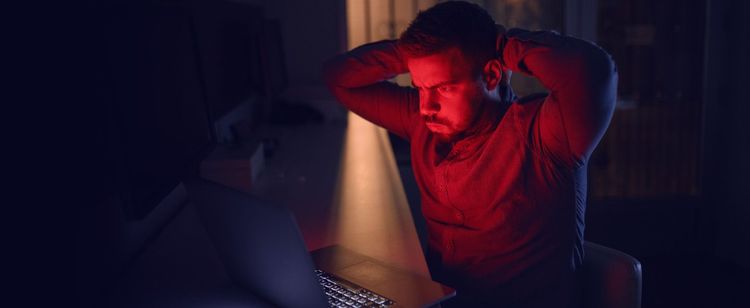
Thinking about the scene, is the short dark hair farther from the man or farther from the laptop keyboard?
the laptop keyboard

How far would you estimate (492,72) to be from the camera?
1.30m

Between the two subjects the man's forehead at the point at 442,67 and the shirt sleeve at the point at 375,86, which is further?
the shirt sleeve at the point at 375,86

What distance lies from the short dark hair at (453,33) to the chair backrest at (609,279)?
0.51 metres

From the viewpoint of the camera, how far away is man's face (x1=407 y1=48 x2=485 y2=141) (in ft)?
4.12

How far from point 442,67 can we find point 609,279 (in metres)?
0.60

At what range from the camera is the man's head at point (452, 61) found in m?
1.25

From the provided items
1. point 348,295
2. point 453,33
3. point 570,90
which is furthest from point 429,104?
point 348,295

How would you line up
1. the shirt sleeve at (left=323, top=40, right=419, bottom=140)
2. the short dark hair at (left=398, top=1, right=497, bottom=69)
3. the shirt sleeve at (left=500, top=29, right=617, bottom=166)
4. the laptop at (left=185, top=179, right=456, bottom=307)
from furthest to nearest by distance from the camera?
the shirt sleeve at (left=323, top=40, right=419, bottom=140) < the short dark hair at (left=398, top=1, right=497, bottom=69) < the shirt sleeve at (left=500, top=29, right=617, bottom=166) < the laptop at (left=185, top=179, right=456, bottom=307)

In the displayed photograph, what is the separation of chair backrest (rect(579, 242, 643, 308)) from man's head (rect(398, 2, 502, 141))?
424 mm

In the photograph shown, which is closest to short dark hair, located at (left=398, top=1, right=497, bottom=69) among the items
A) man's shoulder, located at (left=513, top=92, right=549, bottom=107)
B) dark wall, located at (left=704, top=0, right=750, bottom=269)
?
man's shoulder, located at (left=513, top=92, right=549, bottom=107)

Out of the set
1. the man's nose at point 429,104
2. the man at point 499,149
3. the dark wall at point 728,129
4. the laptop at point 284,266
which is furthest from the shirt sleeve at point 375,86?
the dark wall at point 728,129

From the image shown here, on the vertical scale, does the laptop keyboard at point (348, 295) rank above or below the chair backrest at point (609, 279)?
above

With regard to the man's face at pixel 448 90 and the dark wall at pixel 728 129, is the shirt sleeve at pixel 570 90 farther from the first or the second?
the dark wall at pixel 728 129

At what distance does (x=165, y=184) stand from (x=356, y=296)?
0.40m
